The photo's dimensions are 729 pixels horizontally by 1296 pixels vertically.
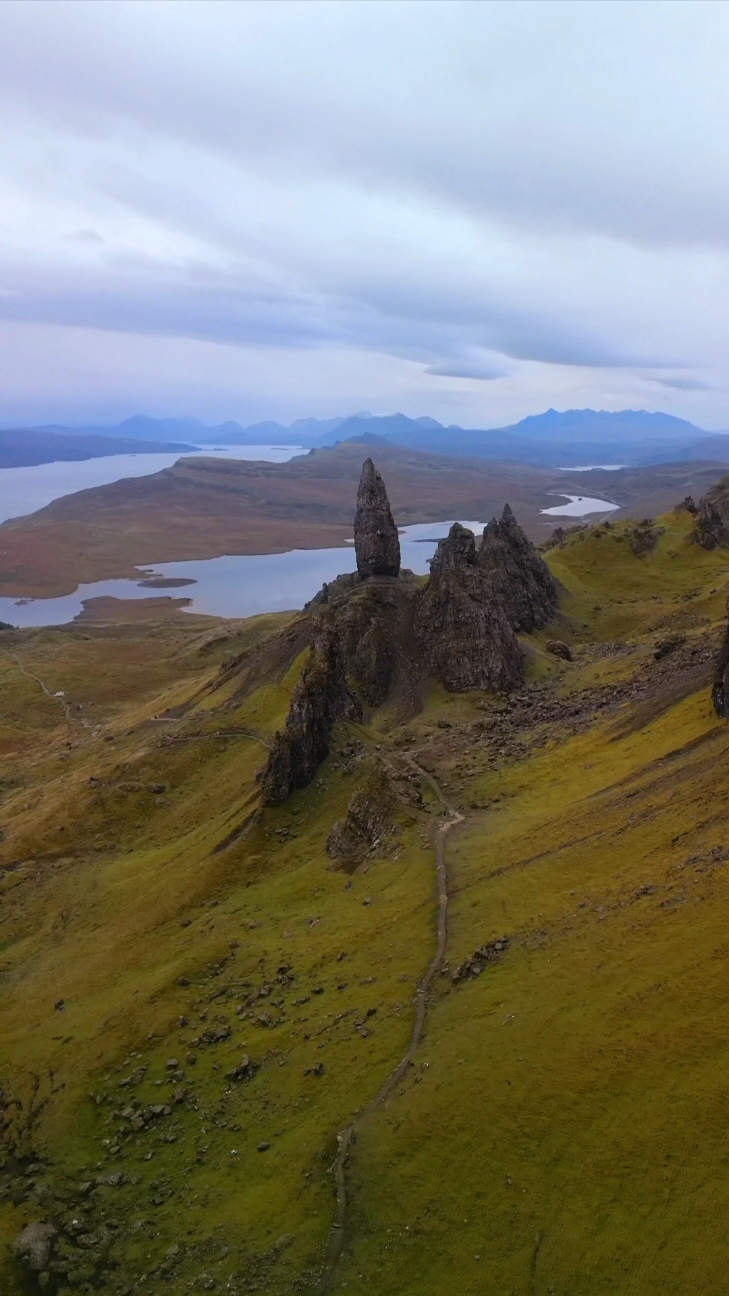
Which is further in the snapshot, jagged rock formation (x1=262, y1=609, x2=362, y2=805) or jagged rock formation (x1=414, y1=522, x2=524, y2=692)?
jagged rock formation (x1=414, y1=522, x2=524, y2=692)

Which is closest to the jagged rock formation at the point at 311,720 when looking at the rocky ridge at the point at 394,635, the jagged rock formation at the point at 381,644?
the rocky ridge at the point at 394,635

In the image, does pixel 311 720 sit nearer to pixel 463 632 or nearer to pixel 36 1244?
pixel 463 632

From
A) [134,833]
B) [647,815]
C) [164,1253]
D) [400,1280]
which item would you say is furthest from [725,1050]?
[134,833]

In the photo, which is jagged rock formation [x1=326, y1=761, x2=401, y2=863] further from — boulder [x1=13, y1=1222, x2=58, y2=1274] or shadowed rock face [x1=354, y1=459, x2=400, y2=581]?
shadowed rock face [x1=354, y1=459, x2=400, y2=581]

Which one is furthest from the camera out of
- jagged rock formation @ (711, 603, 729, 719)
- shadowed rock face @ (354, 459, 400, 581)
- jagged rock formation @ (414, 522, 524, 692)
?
shadowed rock face @ (354, 459, 400, 581)

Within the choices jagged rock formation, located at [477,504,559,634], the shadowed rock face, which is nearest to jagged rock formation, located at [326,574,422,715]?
the shadowed rock face

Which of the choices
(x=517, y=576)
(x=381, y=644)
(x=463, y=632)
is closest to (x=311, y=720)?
(x=381, y=644)

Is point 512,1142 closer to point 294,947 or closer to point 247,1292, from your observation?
point 247,1292
